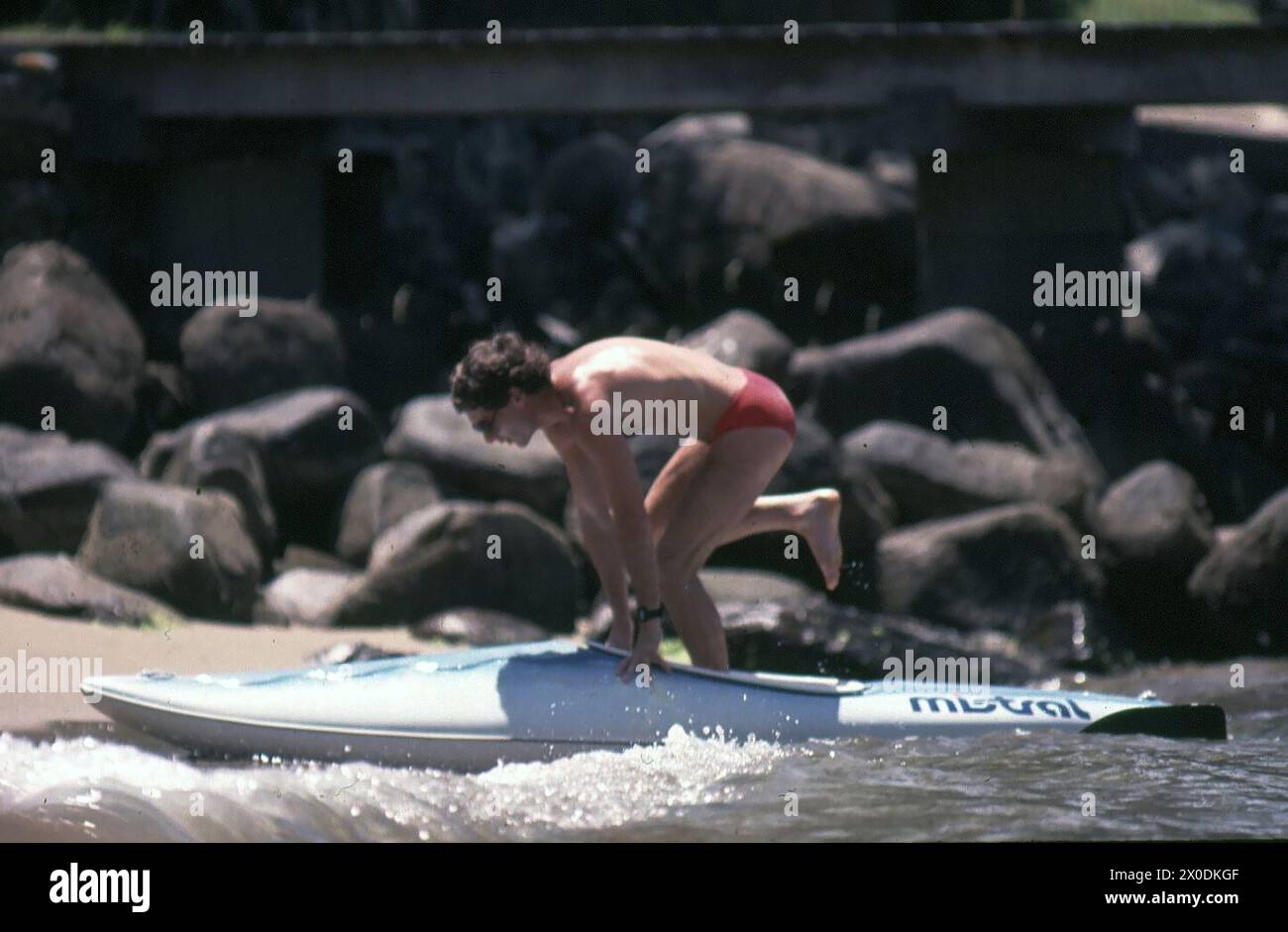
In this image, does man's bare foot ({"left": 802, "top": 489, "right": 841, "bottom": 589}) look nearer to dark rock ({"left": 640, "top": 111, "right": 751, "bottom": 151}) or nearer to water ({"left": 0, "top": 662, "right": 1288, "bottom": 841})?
water ({"left": 0, "top": 662, "right": 1288, "bottom": 841})

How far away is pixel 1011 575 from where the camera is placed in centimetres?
1179

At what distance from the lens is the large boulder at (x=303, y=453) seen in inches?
502

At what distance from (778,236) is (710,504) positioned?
11.9m

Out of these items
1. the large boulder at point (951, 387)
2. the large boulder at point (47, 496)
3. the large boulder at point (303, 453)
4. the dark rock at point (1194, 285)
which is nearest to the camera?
the large boulder at point (47, 496)

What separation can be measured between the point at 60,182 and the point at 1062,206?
929 centimetres

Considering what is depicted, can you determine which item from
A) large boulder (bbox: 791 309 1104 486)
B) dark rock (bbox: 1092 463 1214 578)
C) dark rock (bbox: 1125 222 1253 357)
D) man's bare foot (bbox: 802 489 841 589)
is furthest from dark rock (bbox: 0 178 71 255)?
man's bare foot (bbox: 802 489 841 589)

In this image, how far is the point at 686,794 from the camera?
6574 mm

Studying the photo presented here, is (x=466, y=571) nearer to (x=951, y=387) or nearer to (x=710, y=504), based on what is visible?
(x=710, y=504)

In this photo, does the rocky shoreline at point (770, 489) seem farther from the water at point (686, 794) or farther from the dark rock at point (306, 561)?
the water at point (686, 794)

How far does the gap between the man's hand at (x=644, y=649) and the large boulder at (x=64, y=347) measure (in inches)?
314

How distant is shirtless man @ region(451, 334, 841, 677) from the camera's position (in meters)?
6.56

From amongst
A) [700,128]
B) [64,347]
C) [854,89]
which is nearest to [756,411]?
[64,347]

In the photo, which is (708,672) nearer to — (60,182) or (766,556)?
(766,556)

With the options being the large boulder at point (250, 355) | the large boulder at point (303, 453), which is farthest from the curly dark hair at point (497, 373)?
the large boulder at point (250, 355)
